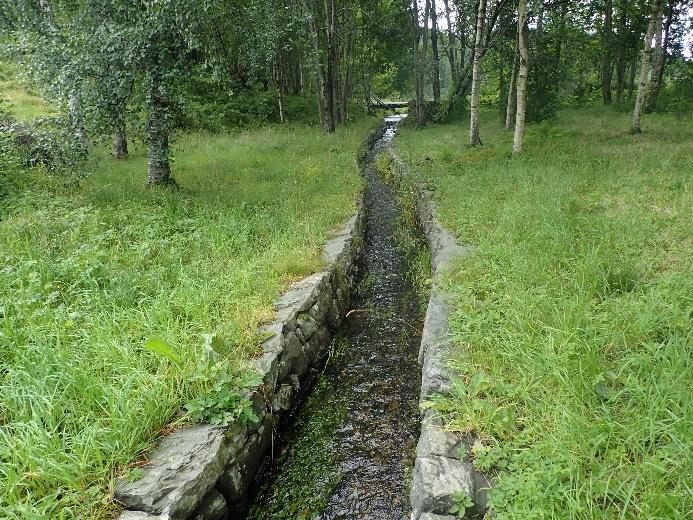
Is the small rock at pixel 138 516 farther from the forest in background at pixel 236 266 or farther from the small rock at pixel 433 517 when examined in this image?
the small rock at pixel 433 517

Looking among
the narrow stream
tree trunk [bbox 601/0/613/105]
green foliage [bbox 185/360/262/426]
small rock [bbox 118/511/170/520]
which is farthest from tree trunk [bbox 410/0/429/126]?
small rock [bbox 118/511/170/520]

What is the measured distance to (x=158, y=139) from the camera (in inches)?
392

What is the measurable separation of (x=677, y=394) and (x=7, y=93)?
26.7m

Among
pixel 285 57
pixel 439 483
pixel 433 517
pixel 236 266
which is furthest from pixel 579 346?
pixel 285 57

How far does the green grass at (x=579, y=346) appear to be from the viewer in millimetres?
2709

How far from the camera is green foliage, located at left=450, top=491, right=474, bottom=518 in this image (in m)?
2.94

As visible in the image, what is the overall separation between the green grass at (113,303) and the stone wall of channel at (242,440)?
0.20 meters

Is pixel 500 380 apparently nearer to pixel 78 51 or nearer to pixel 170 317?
pixel 170 317

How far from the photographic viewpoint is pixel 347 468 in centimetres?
418

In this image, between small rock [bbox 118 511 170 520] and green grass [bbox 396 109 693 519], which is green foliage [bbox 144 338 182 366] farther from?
green grass [bbox 396 109 693 519]

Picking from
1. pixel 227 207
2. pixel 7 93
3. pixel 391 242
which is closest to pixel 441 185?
pixel 391 242

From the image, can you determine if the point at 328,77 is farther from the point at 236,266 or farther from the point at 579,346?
the point at 579,346

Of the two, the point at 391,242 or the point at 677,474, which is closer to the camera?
the point at 677,474

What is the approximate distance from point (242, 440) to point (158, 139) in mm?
8212
